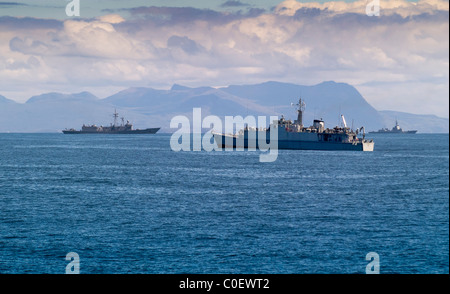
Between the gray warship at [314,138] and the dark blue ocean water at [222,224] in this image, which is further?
the gray warship at [314,138]

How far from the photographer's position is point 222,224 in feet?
148

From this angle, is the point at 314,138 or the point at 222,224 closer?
the point at 222,224

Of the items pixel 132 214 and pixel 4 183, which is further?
pixel 4 183

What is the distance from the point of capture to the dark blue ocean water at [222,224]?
33.7 meters

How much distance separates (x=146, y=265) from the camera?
32750mm

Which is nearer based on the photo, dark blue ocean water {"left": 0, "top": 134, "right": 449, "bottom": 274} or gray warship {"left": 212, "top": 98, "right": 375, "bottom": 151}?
dark blue ocean water {"left": 0, "top": 134, "right": 449, "bottom": 274}

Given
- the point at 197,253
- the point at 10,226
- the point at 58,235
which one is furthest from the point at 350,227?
the point at 10,226

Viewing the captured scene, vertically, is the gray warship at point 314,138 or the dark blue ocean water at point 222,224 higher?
the gray warship at point 314,138

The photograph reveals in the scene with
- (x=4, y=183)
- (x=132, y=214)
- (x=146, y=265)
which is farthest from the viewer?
(x=4, y=183)

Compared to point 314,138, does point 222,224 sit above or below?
below

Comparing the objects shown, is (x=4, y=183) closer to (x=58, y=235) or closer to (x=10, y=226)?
(x=10, y=226)

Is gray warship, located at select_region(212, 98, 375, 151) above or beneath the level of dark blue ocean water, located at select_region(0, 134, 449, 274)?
above

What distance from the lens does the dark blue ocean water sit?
33.7 meters
